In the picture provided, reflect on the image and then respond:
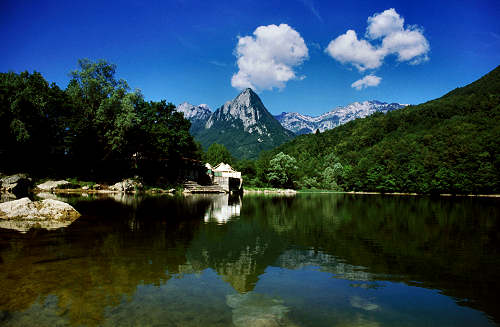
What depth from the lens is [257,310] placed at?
18.1ft

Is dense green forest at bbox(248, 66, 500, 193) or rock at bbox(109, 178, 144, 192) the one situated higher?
dense green forest at bbox(248, 66, 500, 193)

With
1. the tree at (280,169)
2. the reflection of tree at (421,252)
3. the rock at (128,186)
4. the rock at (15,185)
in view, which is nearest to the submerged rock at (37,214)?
the reflection of tree at (421,252)

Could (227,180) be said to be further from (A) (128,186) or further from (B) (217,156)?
(B) (217,156)

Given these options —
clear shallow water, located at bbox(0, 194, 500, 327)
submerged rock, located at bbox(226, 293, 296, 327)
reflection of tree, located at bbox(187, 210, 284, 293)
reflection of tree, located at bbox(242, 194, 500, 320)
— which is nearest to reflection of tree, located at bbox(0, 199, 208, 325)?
clear shallow water, located at bbox(0, 194, 500, 327)

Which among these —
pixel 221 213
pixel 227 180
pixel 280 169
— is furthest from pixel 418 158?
pixel 221 213

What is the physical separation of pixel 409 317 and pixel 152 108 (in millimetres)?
63610

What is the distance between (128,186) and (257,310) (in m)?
48.0

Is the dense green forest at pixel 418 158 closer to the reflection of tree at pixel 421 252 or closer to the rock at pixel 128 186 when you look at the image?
the rock at pixel 128 186

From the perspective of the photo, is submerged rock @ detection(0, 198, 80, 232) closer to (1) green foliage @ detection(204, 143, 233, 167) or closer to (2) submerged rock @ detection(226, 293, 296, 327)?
(2) submerged rock @ detection(226, 293, 296, 327)

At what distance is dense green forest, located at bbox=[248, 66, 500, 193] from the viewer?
72312 millimetres

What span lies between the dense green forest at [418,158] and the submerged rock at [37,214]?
73561 millimetres

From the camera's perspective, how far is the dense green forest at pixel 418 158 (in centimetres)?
7231

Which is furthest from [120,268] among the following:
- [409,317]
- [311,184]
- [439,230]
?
[311,184]

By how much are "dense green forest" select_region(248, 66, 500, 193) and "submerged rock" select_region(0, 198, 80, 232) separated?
241 feet
